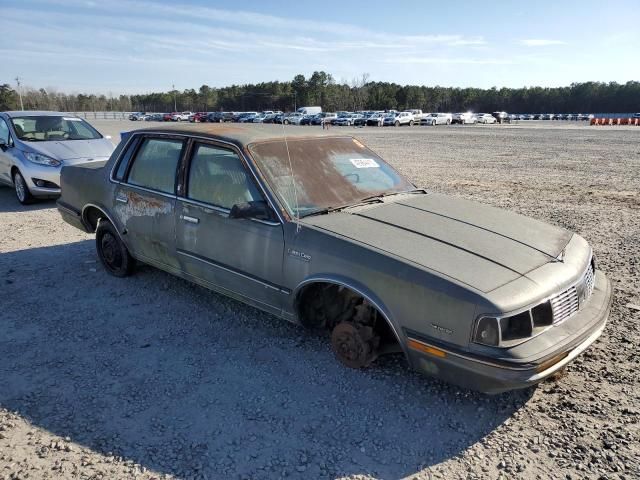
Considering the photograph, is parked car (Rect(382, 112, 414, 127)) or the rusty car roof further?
parked car (Rect(382, 112, 414, 127))

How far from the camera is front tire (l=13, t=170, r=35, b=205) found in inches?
324

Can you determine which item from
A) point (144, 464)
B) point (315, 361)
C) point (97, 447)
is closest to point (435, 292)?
point (315, 361)

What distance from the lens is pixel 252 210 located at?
3377 mm

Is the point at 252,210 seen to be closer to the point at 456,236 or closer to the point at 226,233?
the point at 226,233

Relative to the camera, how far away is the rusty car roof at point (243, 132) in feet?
12.5

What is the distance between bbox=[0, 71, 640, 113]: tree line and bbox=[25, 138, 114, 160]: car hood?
81.7 meters

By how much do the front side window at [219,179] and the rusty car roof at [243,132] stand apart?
11cm

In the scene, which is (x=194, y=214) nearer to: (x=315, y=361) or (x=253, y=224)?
(x=253, y=224)

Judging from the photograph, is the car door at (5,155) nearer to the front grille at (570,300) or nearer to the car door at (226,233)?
the car door at (226,233)

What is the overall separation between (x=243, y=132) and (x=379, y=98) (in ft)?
333

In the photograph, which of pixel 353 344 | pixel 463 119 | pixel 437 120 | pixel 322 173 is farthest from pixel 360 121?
pixel 353 344

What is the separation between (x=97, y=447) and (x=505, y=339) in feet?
7.73

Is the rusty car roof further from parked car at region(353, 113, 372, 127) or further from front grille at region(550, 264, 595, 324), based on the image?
parked car at region(353, 113, 372, 127)

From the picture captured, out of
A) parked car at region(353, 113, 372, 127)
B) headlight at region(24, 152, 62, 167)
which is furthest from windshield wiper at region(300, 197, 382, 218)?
parked car at region(353, 113, 372, 127)
